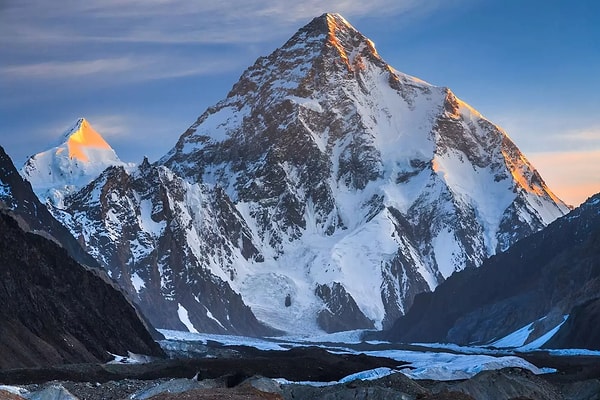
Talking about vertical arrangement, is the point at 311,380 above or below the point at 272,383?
above

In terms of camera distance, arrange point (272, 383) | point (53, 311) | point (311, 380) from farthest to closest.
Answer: point (53, 311)
point (311, 380)
point (272, 383)

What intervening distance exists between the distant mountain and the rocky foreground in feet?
38.4

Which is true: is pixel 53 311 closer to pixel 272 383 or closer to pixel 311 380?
pixel 311 380

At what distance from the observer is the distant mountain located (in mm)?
149375

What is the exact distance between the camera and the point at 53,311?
169 metres

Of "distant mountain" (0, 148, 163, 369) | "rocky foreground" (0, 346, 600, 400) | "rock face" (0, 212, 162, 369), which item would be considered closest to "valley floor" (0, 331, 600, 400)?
"rocky foreground" (0, 346, 600, 400)

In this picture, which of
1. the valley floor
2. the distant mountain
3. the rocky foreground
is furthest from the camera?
the distant mountain

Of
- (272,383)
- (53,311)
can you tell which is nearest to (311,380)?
(272,383)

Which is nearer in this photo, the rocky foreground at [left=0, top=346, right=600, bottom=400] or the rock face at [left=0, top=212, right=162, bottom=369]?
the rocky foreground at [left=0, top=346, right=600, bottom=400]

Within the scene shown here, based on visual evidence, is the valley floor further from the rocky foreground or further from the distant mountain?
the distant mountain

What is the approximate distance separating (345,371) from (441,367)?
1245cm

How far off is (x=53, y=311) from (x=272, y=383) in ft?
231

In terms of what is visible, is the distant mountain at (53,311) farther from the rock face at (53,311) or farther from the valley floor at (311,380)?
the valley floor at (311,380)

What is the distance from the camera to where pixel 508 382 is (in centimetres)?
10625
